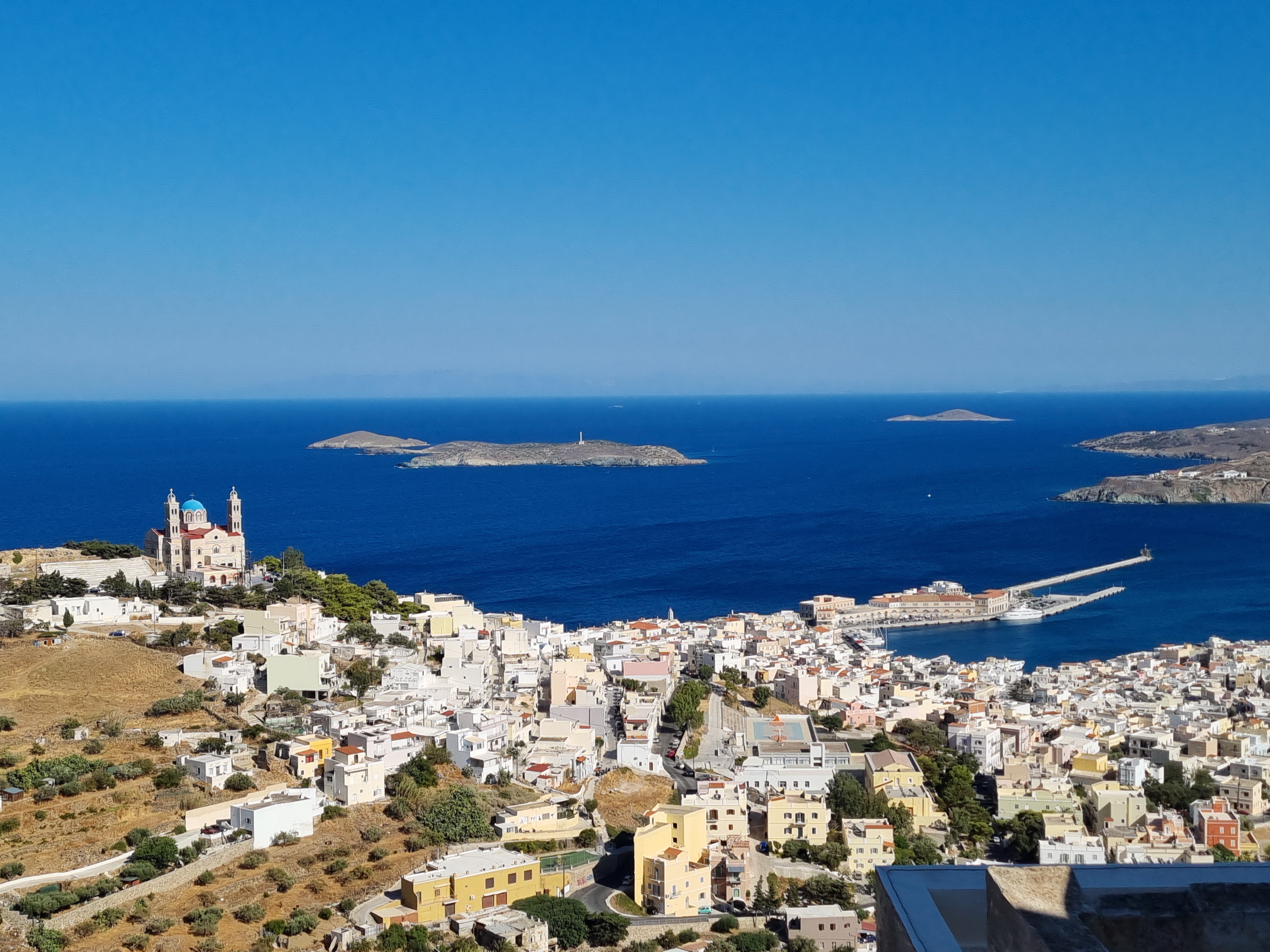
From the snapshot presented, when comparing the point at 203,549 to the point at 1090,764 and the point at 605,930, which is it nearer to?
the point at 605,930

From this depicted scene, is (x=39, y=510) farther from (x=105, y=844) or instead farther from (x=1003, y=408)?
(x=1003, y=408)

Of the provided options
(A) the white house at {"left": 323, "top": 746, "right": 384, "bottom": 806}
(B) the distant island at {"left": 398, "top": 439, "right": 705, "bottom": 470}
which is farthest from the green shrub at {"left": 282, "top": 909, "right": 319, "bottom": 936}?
(B) the distant island at {"left": 398, "top": 439, "right": 705, "bottom": 470}

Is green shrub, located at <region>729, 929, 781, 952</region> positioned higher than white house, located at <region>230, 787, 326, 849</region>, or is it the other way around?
white house, located at <region>230, 787, 326, 849</region>

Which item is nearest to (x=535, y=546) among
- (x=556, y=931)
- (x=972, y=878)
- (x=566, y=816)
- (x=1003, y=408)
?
(x=566, y=816)

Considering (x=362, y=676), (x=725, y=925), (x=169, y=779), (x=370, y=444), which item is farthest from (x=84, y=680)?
(x=370, y=444)

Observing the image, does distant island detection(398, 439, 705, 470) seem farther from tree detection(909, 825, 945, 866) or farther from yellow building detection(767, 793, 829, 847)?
tree detection(909, 825, 945, 866)

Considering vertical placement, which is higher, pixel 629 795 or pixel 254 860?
pixel 254 860
